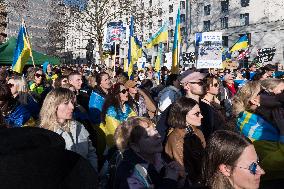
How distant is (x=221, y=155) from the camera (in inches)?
105

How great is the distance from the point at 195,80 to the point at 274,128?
7.32ft

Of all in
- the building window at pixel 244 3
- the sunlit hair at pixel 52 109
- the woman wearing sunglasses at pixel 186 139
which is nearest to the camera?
the woman wearing sunglasses at pixel 186 139

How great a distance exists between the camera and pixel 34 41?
74.8 meters

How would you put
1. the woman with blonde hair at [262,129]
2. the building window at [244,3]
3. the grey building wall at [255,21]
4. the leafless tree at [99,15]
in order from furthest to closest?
the building window at [244,3] → the grey building wall at [255,21] → the leafless tree at [99,15] → the woman with blonde hair at [262,129]

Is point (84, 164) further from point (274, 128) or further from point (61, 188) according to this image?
point (274, 128)

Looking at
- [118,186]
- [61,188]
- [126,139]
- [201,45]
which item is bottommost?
[118,186]

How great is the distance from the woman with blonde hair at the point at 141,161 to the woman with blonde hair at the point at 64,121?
903 millimetres

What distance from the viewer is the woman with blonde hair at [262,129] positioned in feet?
10.4

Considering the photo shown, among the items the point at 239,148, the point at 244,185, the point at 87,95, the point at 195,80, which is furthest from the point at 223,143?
the point at 87,95

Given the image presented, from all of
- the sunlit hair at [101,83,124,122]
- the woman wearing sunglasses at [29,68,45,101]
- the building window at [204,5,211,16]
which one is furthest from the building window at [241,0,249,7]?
the sunlit hair at [101,83,124,122]

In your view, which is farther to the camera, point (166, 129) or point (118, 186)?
point (166, 129)

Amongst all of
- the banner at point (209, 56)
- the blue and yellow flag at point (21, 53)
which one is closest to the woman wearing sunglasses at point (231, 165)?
the blue and yellow flag at point (21, 53)

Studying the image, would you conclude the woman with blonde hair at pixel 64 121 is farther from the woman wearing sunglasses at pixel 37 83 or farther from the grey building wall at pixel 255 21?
the grey building wall at pixel 255 21

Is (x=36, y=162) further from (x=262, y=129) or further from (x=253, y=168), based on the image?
(x=262, y=129)
